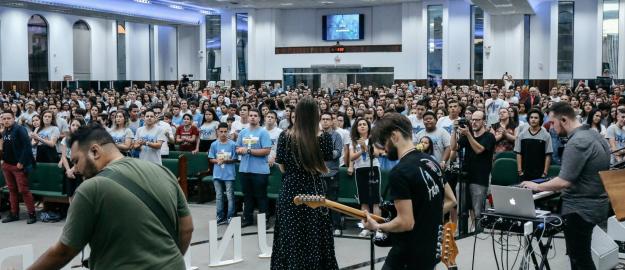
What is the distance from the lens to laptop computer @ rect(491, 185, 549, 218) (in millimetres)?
5848

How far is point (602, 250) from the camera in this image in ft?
23.1

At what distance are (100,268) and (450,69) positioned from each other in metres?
31.4

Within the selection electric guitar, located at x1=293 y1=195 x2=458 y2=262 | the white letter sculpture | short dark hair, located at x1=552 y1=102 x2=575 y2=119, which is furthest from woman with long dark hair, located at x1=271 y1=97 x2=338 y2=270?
short dark hair, located at x1=552 y1=102 x2=575 y2=119

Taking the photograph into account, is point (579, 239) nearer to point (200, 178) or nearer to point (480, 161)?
point (480, 161)

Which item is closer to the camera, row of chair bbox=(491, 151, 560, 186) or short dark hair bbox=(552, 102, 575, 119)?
short dark hair bbox=(552, 102, 575, 119)

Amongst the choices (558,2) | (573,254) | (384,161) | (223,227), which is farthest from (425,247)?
(558,2)

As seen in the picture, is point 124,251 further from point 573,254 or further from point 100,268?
point 573,254

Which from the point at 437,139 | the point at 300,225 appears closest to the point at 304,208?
the point at 300,225

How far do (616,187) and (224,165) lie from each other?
6.16 m

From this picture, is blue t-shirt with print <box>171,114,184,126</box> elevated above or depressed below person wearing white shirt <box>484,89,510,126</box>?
below

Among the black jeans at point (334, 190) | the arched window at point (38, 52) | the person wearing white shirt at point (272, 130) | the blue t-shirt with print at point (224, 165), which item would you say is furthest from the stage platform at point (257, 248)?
the arched window at point (38, 52)

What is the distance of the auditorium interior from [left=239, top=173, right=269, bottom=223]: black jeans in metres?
0.03

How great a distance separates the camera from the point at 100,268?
3.40m

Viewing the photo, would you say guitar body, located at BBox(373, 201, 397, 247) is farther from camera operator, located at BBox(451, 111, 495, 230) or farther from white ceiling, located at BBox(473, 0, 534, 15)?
white ceiling, located at BBox(473, 0, 534, 15)
